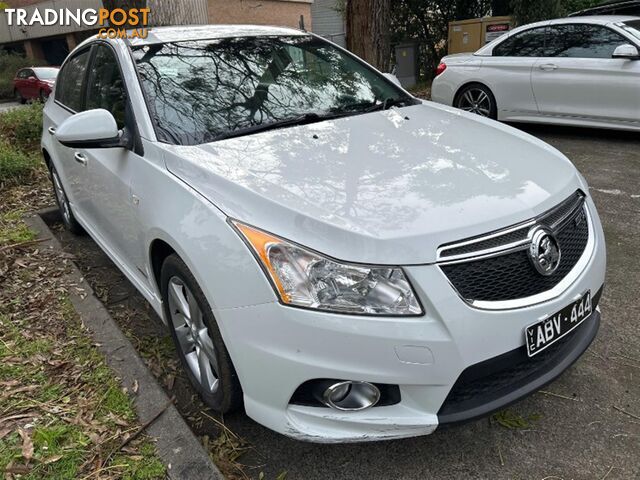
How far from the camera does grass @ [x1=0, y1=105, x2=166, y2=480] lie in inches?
80.8

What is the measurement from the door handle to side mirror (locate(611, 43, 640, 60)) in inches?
218

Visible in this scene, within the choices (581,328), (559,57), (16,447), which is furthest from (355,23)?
(16,447)

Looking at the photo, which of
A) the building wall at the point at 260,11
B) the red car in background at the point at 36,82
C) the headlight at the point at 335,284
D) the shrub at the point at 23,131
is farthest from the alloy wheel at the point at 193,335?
the building wall at the point at 260,11

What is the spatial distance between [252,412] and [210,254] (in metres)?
0.61

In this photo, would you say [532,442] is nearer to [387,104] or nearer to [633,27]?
[387,104]

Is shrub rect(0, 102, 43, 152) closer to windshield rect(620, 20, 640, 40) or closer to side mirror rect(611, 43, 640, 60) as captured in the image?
side mirror rect(611, 43, 640, 60)

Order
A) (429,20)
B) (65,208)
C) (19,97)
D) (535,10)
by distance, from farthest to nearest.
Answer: (19,97) → (429,20) → (535,10) → (65,208)

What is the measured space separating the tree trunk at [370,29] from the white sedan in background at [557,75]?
1253 millimetres

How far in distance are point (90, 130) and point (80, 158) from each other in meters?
0.92

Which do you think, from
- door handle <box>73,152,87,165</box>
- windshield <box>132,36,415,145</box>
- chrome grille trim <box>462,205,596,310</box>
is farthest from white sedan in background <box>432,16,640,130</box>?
door handle <box>73,152,87,165</box>

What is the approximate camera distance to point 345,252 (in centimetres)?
172

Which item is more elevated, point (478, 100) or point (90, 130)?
point (90, 130)

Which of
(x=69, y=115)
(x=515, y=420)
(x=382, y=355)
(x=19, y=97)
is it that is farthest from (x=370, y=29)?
(x=19, y=97)

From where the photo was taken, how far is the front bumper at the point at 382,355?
1.69m
